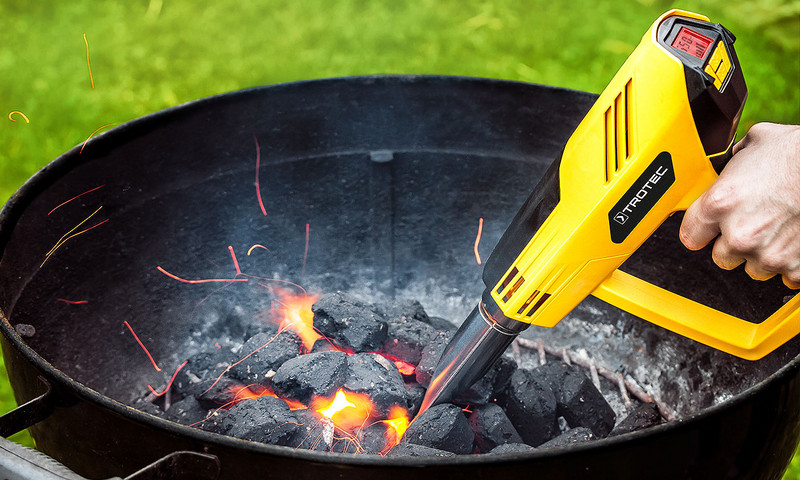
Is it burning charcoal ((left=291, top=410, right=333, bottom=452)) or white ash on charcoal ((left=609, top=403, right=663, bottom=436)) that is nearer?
burning charcoal ((left=291, top=410, right=333, bottom=452))

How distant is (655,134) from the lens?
119cm

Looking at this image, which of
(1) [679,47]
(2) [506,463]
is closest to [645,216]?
(1) [679,47]

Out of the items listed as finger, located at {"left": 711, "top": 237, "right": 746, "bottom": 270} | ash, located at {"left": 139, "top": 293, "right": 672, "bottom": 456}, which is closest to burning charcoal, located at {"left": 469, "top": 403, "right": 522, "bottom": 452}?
ash, located at {"left": 139, "top": 293, "right": 672, "bottom": 456}

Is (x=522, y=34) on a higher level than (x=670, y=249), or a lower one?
lower

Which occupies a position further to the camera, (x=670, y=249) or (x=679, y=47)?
(x=670, y=249)

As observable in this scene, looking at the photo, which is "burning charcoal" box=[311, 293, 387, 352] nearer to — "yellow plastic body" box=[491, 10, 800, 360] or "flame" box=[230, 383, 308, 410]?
"flame" box=[230, 383, 308, 410]

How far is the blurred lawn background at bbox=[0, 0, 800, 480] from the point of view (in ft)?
11.8

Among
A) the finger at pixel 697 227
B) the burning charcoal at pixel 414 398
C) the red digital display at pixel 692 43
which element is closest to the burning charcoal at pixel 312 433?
the burning charcoal at pixel 414 398

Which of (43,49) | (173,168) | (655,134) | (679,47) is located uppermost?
(679,47)

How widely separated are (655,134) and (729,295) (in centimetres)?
87

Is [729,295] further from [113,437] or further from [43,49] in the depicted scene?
[43,49]

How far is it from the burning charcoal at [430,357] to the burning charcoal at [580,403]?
267 mm

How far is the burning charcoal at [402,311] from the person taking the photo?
80.2 inches

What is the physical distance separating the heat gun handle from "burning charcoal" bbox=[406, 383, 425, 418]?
0.54 m
